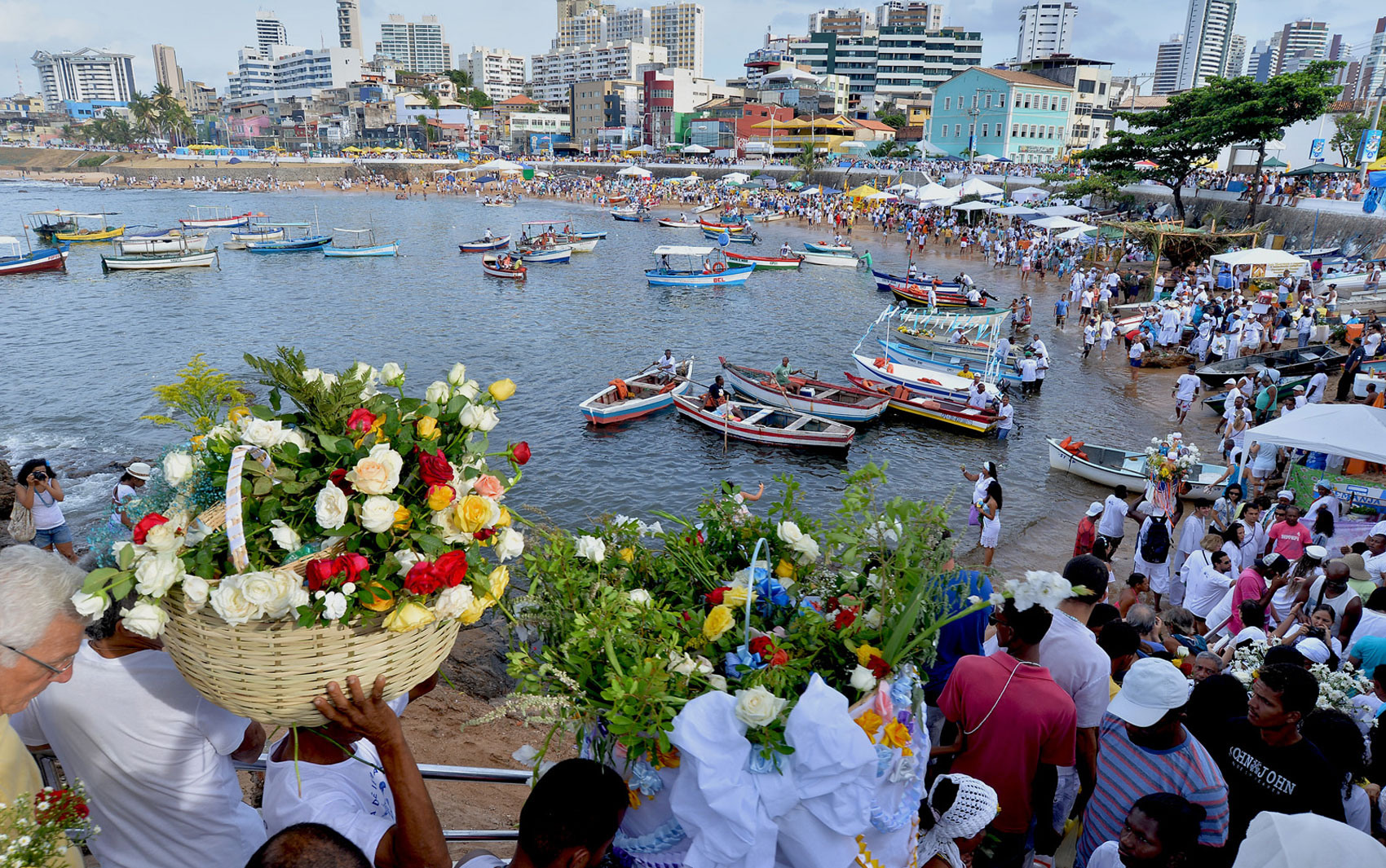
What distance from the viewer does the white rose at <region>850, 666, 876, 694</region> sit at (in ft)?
7.79

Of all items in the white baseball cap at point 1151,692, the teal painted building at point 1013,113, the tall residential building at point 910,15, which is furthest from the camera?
the tall residential building at point 910,15

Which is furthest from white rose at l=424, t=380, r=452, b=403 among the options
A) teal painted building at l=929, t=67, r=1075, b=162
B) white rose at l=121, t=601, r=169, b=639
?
teal painted building at l=929, t=67, r=1075, b=162

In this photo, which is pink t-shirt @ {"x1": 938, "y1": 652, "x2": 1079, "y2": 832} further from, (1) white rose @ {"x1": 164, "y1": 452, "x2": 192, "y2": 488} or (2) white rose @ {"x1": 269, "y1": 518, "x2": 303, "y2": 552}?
(1) white rose @ {"x1": 164, "y1": 452, "x2": 192, "y2": 488}

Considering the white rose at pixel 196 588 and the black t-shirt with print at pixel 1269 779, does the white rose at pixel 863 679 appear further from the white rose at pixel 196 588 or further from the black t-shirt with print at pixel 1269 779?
the black t-shirt with print at pixel 1269 779

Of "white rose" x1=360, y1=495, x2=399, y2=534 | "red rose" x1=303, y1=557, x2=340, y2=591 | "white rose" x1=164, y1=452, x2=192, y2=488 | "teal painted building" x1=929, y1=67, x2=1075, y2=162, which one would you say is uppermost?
"teal painted building" x1=929, y1=67, x2=1075, y2=162

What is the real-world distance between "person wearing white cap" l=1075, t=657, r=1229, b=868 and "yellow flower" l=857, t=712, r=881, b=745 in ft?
5.53

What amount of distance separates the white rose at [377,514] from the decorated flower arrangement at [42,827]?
100 cm

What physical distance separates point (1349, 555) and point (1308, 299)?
18822 millimetres

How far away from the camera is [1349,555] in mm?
8922

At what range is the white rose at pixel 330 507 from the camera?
2043 millimetres

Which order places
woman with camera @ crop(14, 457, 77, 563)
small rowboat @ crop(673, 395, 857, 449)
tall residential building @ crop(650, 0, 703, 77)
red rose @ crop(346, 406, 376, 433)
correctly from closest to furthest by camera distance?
red rose @ crop(346, 406, 376, 433) → woman with camera @ crop(14, 457, 77, 563) → small rowboat @ crop(673, 395, 857, 449) → tall residential building @ crop(650, 0, 703, 77)

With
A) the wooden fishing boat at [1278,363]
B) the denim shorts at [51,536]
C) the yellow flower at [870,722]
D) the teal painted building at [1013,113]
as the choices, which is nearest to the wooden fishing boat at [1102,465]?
the wooden fishing boat at [1278,363]

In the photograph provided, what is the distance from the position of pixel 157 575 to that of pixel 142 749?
1.00 m

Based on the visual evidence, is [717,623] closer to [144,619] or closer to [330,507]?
[330,507]
